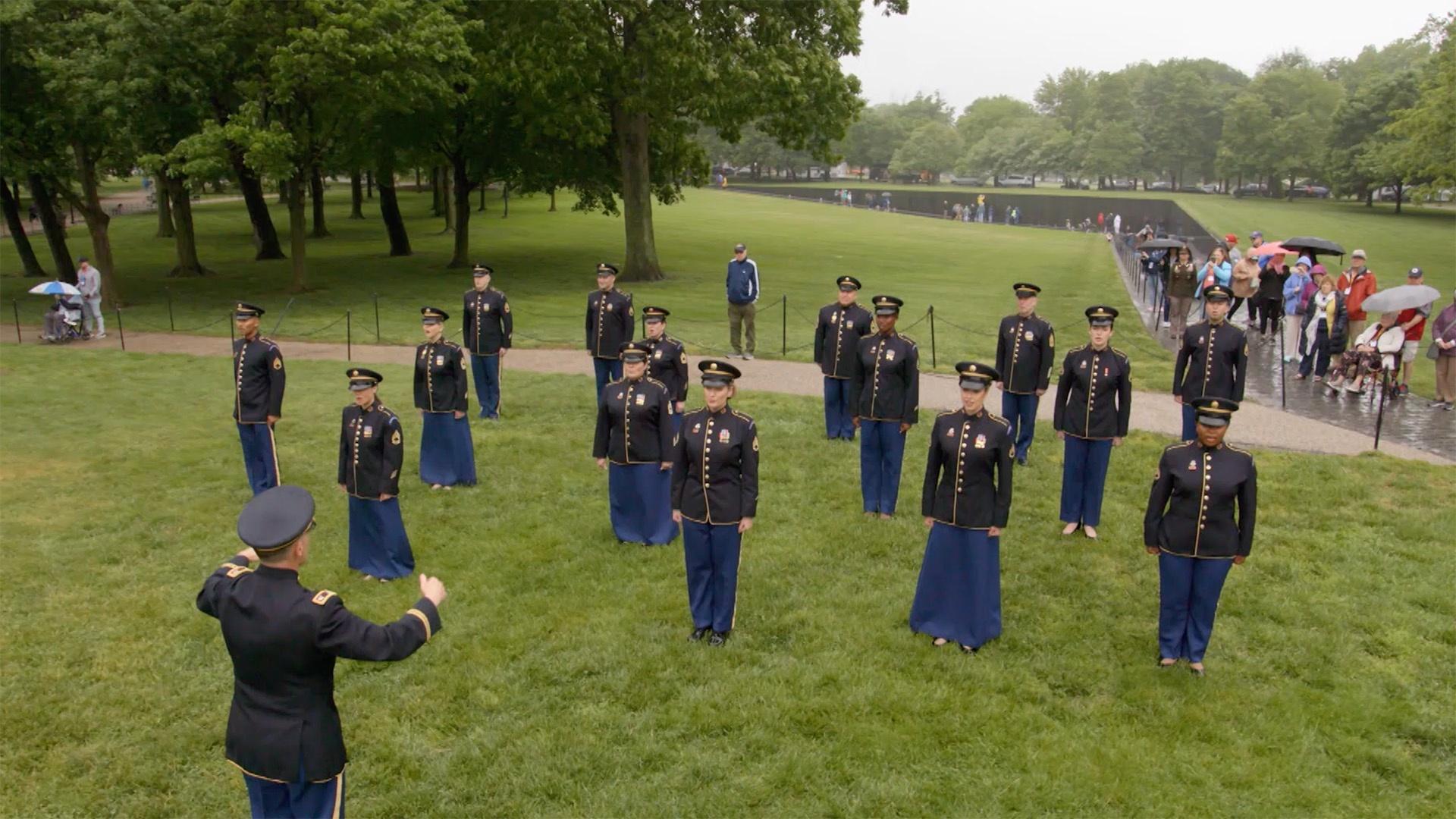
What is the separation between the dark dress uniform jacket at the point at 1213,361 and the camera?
1059cm

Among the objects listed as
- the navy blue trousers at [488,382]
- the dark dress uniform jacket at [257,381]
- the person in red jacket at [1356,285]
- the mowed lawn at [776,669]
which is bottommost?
the mowed lawn at [776,669]

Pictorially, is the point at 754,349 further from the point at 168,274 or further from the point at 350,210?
the point at 350,210

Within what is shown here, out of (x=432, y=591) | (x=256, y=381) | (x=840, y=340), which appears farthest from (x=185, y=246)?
(x=432, y=591)

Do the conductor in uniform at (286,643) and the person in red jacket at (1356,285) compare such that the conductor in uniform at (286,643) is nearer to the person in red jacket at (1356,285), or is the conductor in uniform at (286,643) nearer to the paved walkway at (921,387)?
the paved walkway at (921,387)

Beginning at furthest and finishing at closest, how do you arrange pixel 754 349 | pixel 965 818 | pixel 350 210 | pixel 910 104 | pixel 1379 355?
pixel 910 104, pixel 350 210, pixel 754 349, pixel 1379 355, pixel 965 818

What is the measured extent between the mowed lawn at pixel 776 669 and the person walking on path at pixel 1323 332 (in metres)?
4.68

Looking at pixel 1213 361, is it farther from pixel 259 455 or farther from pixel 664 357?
pixel 259 455

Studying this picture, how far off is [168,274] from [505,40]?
14.4 m

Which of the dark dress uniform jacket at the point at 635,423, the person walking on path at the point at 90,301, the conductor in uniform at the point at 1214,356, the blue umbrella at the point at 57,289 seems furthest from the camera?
the person walking on path at the point at 90,301

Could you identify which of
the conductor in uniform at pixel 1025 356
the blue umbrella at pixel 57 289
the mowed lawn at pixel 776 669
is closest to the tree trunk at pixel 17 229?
the blue umbrella at pixel 57 289

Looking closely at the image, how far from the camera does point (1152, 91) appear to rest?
11162 cm

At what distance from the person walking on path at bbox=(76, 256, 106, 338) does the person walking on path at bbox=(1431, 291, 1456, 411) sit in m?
25.7


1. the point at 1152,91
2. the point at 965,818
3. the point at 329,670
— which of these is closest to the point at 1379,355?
the point at 965,818

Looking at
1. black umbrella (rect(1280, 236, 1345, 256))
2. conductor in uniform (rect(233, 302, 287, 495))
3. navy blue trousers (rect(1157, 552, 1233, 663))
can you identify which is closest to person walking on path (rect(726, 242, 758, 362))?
conductor in uniform (rect(233, 302, 287, 495))
